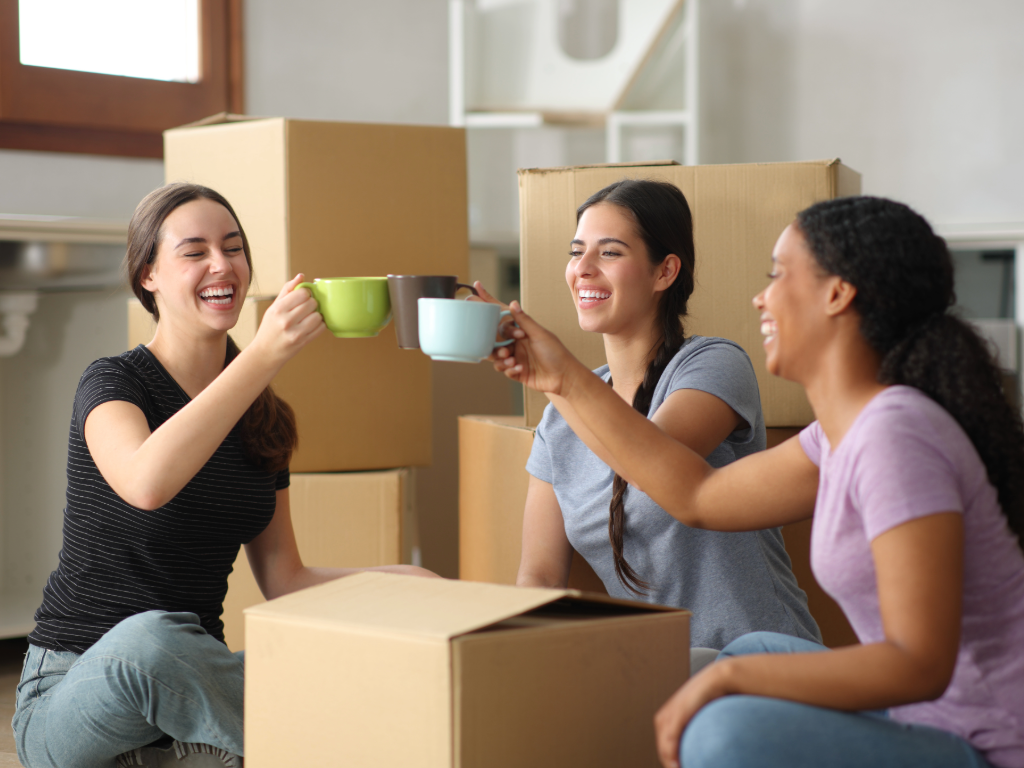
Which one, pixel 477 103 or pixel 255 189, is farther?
pixel 477 103

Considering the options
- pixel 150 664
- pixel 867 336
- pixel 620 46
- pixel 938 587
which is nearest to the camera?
pixel 938 587

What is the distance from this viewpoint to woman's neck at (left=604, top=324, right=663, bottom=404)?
1.25m

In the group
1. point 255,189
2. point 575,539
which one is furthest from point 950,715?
point 255,189

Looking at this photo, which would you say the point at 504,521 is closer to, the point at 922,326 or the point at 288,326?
the point at 288,326

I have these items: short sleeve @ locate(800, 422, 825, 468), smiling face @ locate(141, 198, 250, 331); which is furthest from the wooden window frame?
short sleeve @ locate(800, 422, 825, 468)

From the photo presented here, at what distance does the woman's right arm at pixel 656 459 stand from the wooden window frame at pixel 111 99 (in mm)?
1556

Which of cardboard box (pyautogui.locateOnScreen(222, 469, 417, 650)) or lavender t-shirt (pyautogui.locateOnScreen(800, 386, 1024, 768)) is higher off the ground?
lavender t-shirt (pyautogui.locateOnScreen(800, 386, 1024, 768))

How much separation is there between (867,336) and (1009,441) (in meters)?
0.13

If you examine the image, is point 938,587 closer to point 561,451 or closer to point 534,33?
point 561,451

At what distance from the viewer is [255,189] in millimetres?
1575

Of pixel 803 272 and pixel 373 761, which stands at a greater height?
pixel 803 272

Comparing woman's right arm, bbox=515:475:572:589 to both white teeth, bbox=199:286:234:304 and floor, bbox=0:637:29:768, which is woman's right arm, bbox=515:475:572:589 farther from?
floor, bbox=0:637:29:768

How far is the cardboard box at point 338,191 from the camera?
154cm

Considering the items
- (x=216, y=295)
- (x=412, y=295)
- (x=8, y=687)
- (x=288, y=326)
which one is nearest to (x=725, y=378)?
(x=412, y=295)
